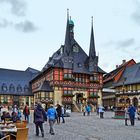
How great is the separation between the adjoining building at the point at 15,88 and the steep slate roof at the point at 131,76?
73.8ft

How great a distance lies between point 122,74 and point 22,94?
24810mm

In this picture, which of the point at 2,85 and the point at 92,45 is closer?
the point at 92,45

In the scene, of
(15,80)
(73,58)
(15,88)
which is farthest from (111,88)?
(15,80)

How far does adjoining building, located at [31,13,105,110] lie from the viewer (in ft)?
198

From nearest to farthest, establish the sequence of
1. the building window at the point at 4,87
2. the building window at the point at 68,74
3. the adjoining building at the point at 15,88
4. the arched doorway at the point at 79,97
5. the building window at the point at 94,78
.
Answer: the building window at the point at 68,74 → the arched doorway at the point at 79,97 → the building window at the point at 94,78 → the adjoining building at the point at 15,88 → the building window at the point at 4,87

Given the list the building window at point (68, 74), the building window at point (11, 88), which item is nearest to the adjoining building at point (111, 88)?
the building window at point (68, 74)

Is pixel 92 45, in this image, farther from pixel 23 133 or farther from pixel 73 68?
pixel 23 133

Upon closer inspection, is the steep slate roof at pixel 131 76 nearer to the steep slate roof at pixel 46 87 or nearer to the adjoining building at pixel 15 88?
the steep slate roof at pixel 46 87

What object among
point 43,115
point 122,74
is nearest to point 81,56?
point 122,74

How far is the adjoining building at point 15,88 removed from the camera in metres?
76.1

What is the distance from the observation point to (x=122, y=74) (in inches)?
2918

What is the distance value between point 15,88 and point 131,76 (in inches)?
1153

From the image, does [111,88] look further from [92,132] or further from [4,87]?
[92,132]

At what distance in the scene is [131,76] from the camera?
68.1 metres
